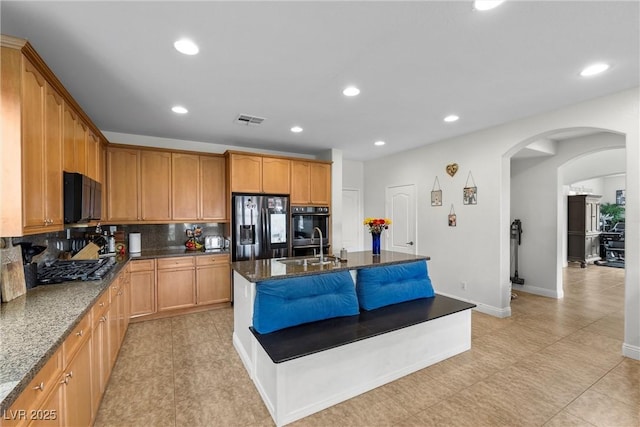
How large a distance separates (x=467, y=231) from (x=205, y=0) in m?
4.27

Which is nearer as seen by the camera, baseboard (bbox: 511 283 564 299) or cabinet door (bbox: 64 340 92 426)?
cabinet door (bbox: 64 340 92 426)

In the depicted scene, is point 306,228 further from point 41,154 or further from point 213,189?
point 41,154

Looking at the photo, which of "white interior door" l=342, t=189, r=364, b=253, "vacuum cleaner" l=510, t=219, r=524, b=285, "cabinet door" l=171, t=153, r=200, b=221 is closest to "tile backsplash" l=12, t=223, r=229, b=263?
"cabinet door" l=171, t=153, r=200, b=221

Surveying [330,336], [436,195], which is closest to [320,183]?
[436,195]

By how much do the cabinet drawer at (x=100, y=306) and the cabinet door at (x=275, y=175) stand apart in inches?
104

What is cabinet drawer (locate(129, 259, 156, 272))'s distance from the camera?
147 inches

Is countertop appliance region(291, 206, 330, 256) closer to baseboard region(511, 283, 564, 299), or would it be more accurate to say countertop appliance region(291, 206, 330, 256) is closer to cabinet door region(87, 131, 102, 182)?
cabinet door region(87, 131, 102, 182)

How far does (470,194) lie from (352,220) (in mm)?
2800

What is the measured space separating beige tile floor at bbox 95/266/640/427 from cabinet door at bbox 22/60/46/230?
1.52 m

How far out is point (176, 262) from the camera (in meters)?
4.02

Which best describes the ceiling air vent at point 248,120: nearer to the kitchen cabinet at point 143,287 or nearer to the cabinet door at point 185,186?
the cabinet door at point 185,186

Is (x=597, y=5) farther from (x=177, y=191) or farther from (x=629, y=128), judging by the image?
(x=177, y=191)

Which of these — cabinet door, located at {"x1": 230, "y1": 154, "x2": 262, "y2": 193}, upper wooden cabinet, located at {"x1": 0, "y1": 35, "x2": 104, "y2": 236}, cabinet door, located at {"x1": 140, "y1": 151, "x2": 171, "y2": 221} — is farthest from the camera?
cabinet door, located at {"x1": 230, "y1": 154, "x2": 262, "y2": 193}

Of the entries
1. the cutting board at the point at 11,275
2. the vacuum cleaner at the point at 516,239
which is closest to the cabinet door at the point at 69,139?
the cutting board at the point at 11,275
